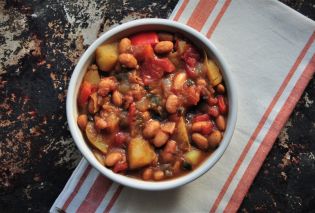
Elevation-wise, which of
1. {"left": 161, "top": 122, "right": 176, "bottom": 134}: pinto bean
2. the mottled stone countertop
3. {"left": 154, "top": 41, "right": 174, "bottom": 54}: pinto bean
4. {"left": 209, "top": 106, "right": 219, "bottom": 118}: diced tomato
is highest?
{"left": 154, "top": 41, "right": 174, "bottom": 54}: pinto bean

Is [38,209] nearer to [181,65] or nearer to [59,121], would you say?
[59,121]

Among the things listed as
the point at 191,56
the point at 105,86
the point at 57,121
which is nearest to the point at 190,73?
the point at 191,56

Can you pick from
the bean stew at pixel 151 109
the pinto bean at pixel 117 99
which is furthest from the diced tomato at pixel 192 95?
the pinto bean at pixel 117 99

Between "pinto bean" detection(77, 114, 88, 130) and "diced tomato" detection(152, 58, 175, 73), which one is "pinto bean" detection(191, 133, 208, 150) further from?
"pinto bean" detection(77, 114, 88, 130)

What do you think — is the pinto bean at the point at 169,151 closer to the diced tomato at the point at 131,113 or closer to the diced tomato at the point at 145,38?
the diced tomato at the point at 131,113

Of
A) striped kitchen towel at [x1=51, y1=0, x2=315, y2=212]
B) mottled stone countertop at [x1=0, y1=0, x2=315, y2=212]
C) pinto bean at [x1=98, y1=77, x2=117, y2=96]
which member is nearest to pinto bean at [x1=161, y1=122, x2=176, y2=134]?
pinto bean at [x1=98, y1=77, x2=117, y2=96]

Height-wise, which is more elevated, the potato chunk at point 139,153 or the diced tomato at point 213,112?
the diced tomato at point 213,112
